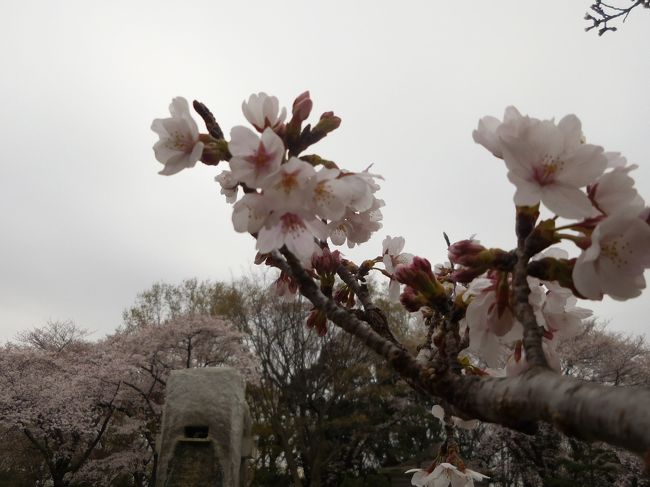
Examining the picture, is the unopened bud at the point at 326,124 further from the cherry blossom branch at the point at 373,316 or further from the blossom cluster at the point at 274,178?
the cherry blossom branch at the point at 373,316

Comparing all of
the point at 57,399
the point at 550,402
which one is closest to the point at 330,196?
the point at 550,402

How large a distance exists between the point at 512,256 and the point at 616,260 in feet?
0.43

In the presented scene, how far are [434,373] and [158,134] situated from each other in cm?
67

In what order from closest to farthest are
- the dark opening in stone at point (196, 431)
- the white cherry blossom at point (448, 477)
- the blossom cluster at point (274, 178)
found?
the blossom cluster at point (274, 178) < the white cherry blossom at point (448, 477) < the dark opening in stone at point (196, 431)

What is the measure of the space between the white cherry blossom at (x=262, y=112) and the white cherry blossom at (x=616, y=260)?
58 centimetres

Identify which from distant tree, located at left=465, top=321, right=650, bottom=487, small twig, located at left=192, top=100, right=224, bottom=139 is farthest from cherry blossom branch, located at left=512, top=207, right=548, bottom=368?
distant tree, located at left=465, top=321, right=650, bottom=487

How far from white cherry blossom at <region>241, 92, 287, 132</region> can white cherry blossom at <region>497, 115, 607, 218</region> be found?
0.43 metres

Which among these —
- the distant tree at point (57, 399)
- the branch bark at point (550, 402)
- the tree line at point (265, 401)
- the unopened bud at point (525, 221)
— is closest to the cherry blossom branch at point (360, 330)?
the branch bark at point (550, 402)

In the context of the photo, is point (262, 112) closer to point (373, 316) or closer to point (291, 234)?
point (291, 234)

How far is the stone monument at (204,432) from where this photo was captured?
16.1ft

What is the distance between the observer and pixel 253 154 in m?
0.73

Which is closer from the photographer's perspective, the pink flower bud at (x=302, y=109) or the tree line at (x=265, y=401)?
the pink flower bud at (x=302, y=109)

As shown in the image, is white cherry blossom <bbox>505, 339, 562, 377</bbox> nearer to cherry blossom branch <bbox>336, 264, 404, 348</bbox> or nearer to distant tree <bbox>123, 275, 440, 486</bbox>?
cherry blossom branch <bbox>336, 264, 404, 348</bbox>

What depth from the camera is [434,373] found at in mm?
558
